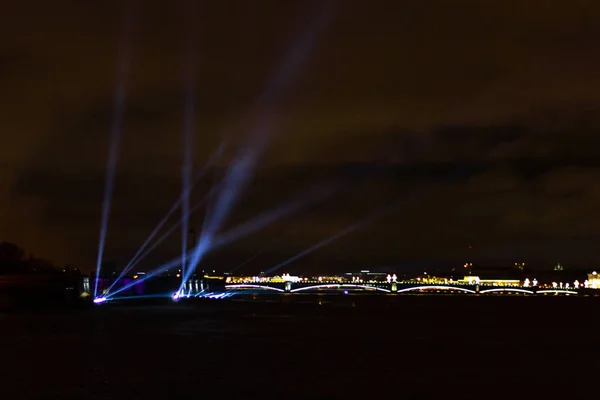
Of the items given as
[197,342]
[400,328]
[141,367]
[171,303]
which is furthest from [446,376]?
[171,303]

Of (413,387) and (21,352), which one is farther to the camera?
(21,352)

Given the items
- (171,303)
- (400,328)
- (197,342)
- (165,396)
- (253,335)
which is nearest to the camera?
(165,396)

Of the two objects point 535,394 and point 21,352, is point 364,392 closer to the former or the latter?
point 535,394

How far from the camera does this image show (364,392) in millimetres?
29391

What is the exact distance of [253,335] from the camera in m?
61.3

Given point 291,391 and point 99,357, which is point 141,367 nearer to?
point 99,357

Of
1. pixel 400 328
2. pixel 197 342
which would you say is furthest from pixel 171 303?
pixel 197 342

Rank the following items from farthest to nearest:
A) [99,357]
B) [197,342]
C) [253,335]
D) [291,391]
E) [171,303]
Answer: [171,303] → [253,335] → [197,342] → [99,357] → [291,391]

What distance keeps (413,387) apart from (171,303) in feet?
372

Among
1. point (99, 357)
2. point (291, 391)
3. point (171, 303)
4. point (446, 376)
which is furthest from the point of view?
point (171, 303)

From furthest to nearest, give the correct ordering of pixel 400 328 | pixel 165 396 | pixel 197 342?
1. pixel 400 328
2. pixel 197 342
3. pixel 165 396

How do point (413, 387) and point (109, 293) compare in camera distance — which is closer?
point (413, 387)

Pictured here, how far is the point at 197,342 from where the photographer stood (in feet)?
171

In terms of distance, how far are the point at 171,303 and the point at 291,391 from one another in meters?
114
